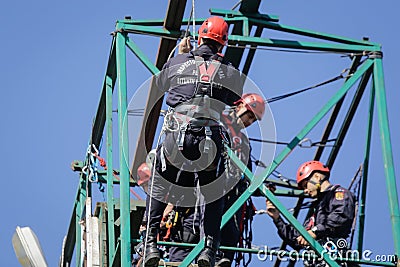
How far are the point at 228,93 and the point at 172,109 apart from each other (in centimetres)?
61

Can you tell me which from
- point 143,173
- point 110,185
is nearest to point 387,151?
point 110,185

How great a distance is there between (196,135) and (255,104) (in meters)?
3.04

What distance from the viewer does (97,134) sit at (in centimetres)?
1582

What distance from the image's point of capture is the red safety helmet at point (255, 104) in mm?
15672

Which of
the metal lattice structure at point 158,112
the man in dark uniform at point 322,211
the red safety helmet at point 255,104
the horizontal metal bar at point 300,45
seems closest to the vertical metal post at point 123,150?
the metal lattice structure at point 158,112

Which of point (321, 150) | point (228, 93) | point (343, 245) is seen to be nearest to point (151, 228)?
point (228, 93)

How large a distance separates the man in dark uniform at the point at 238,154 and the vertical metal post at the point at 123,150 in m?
1.38

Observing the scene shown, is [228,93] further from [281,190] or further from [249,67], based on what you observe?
[281,190]

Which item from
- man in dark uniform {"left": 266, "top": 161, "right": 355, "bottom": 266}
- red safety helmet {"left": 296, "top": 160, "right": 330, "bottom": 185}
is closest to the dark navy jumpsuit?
man in dark uniform {"left": 266, "top": 161, "right": 355, "bottom": 266}

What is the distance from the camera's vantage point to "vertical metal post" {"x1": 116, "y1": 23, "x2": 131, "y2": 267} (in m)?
12.7

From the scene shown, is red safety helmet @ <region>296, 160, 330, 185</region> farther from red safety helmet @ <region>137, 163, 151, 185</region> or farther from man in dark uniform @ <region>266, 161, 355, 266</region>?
red safety helmet @ <region>137, 163, 151, 185</region>

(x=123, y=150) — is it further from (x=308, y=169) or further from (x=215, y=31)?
(x=308, y=169)

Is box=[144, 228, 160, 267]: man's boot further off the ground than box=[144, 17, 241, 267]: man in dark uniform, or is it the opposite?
box=[144, 17, 241, 267]: man in dark uniform

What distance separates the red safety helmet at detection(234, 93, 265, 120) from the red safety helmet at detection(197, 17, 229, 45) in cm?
230
